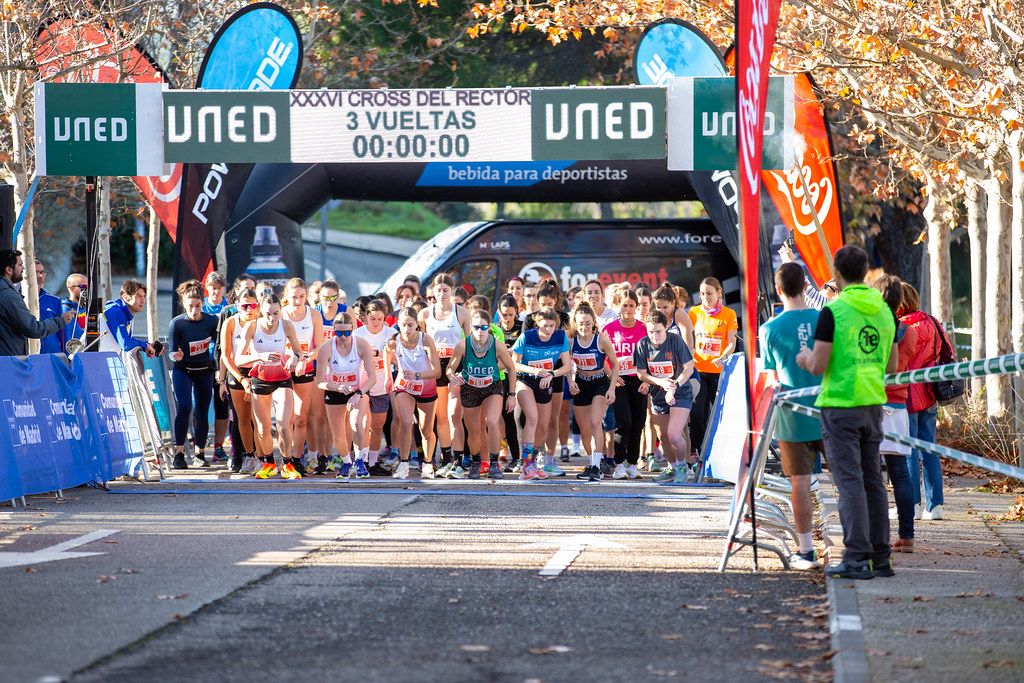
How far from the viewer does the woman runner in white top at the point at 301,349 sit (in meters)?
12.0

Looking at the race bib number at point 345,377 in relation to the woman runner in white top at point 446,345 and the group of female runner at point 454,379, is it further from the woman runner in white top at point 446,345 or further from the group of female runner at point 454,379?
the woman runner in white top at point 446,345

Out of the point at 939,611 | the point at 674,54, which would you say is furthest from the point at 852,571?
the point at 674,54

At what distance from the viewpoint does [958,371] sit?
678cm

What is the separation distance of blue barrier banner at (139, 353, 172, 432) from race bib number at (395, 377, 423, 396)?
3.64 meters

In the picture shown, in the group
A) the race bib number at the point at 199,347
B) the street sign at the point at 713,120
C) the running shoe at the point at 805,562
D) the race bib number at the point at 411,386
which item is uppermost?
the street sign at the point at 713,120

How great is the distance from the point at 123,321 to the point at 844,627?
29.9 ft

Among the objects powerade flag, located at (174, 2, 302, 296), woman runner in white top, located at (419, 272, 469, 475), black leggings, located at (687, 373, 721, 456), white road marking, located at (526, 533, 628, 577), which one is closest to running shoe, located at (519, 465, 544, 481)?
woman runner in white top, located at (419, 272, 469, 475)

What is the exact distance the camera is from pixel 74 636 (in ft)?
17.9

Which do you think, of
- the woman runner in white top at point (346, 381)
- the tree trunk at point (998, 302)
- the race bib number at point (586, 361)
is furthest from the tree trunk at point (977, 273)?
the woman runner in white top at point (346, 381)

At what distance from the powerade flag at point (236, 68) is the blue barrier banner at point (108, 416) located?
11.1 feet

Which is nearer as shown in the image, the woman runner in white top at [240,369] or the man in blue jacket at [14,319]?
the man in blue jacket at [14,319]

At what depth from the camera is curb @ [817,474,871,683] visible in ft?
A: 16.3

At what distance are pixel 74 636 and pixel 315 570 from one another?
1812 millimetres

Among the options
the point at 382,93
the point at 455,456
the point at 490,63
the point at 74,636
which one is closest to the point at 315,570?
the point at 74,636
